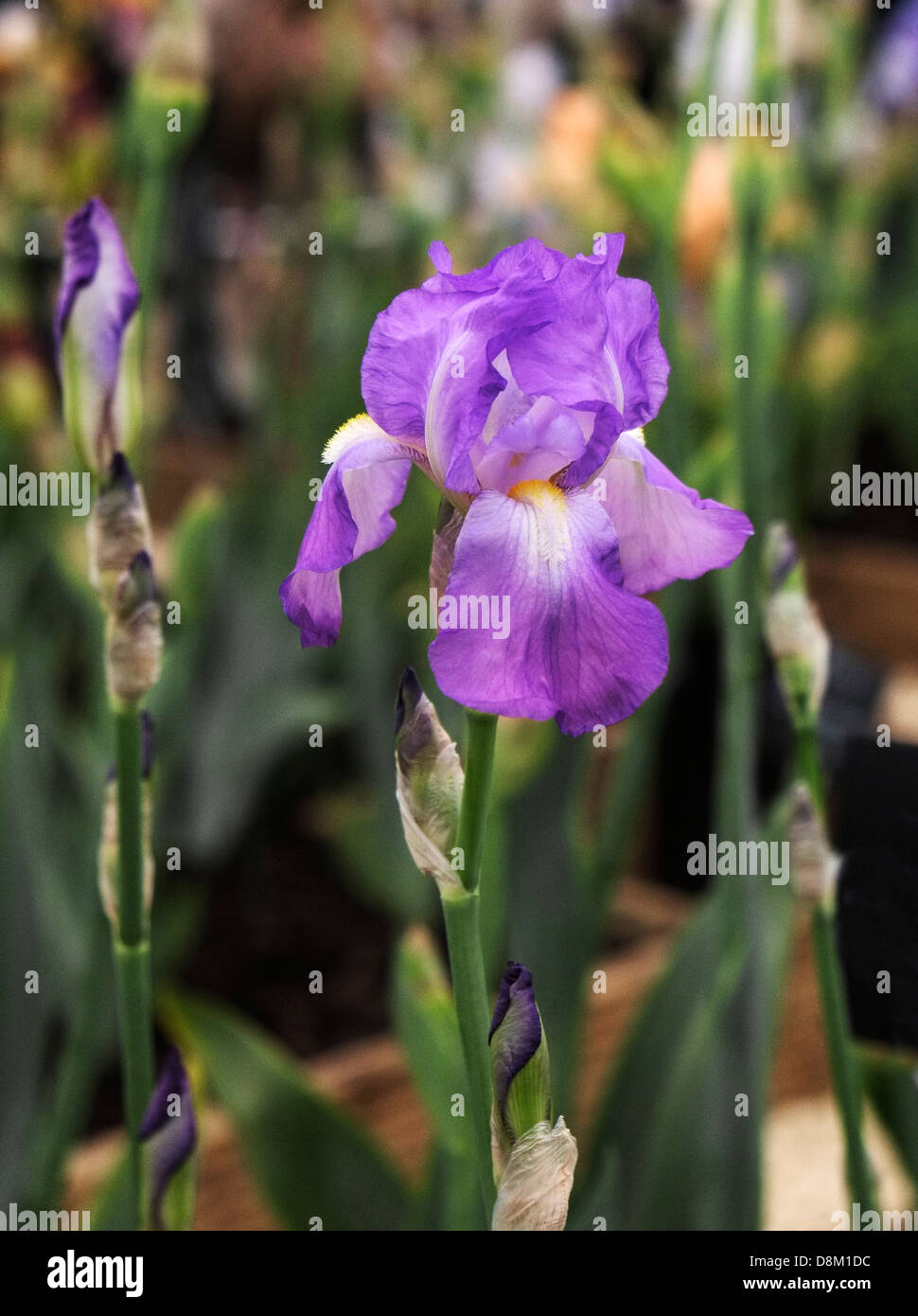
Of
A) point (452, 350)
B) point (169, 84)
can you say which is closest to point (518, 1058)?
point (452, 350)

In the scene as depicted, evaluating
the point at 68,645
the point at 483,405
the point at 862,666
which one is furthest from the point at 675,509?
the point at 68,645

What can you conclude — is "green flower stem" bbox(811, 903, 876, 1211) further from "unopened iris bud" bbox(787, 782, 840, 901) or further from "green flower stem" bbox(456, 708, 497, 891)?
"green flower stem" bbox(456, 708, 497, 891)

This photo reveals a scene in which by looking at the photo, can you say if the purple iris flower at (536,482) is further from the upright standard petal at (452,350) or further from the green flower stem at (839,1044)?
the green flower stem at (839,1044)

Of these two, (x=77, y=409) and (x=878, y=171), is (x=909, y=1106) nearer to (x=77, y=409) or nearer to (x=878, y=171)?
(x=77, y=409)

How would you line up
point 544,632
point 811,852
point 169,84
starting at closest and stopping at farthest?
point 544,632, point 811,852, point 169,84

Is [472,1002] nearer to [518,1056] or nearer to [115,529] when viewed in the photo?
[518,1056]
